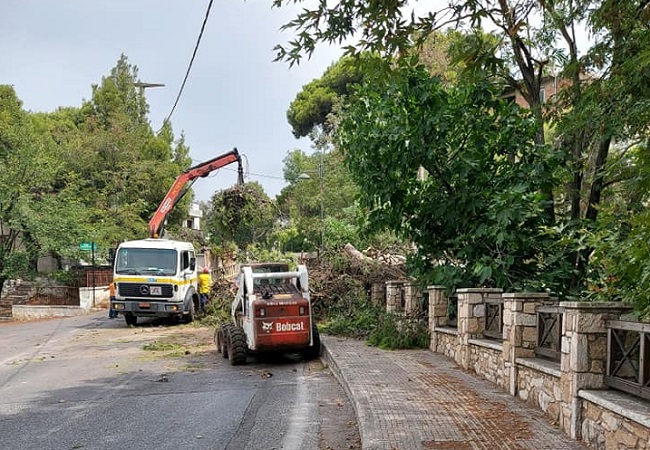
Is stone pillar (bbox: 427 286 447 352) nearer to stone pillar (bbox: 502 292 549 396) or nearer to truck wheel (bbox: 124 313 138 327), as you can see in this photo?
stone pillar (bbox: 502 292 549 396)

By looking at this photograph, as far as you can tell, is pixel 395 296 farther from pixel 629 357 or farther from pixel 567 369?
pixel 629 357

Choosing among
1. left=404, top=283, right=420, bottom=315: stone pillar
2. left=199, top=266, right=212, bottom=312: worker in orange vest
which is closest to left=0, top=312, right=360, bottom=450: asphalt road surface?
left=404, top=283, right=420, bottom=315: stone pillar

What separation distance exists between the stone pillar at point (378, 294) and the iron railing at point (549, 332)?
9779mm

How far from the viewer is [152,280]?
20391 mm

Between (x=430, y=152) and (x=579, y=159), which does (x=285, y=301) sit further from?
(x=579, y=159)

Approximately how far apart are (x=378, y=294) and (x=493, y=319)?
26.7 feet

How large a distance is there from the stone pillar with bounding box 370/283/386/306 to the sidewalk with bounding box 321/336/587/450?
6091mm

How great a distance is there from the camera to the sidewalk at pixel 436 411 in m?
6.18

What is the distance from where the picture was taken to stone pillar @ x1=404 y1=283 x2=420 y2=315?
46.7 feet

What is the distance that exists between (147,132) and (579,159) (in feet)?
116

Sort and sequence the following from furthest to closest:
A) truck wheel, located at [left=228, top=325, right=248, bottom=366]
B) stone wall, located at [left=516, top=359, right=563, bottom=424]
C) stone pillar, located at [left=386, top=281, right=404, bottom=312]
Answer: stone pillar, located at [left=386, top=281, right=404, bottom=312]
truck wheel, located at [left=228, top=325, right=248, bottom=366]
stone wall, located at [left=516, top=359, right=563, bottom=424]

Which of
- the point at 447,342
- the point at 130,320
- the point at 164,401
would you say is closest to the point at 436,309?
the point at 447,342

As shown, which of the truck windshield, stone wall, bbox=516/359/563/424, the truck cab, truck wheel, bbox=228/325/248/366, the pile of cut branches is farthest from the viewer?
the truck windshield

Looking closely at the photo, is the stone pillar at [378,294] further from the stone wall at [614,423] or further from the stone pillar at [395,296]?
the stone wall at [614,423]
